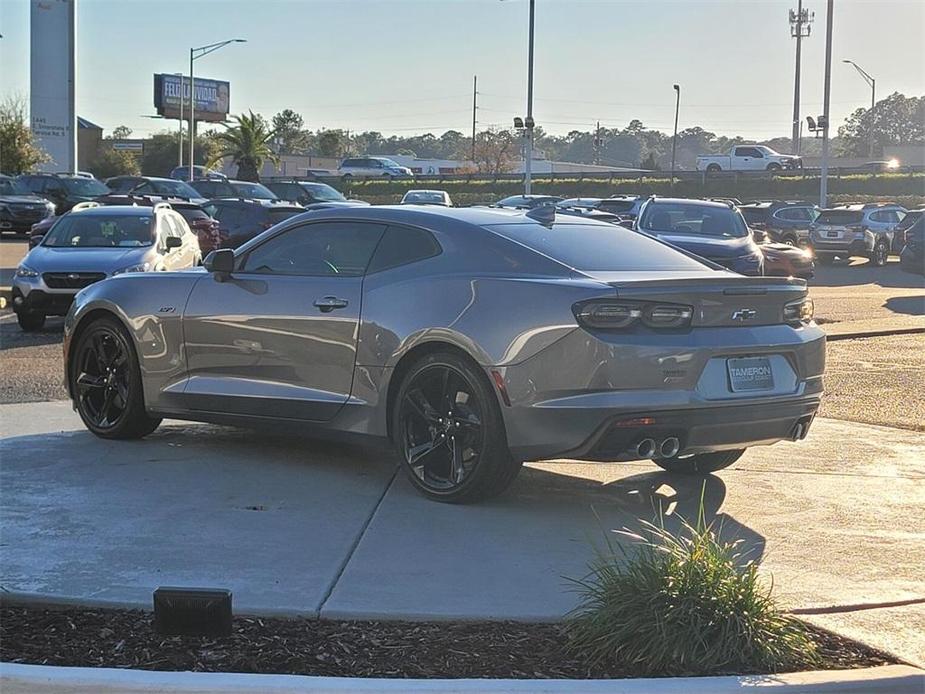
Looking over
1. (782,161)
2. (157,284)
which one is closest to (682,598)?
(157,284)

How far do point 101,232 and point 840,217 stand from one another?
79.1ft

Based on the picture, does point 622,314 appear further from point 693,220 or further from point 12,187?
point 12,187

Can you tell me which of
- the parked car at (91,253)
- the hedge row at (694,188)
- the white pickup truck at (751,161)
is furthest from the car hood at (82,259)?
the white pickup truck at (751,161)

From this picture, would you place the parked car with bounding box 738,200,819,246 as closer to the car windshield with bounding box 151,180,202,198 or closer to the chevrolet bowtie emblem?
the car windshield with bounding box 151,180,202,198

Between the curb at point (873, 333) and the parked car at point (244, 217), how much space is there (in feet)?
44.3

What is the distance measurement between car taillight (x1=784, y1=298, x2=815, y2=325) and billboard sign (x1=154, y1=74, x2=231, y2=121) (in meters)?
93.9

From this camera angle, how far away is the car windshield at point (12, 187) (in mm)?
40625

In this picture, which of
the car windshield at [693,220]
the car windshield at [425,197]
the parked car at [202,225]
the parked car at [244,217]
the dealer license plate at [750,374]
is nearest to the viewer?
the dealer license plate at [750,374]

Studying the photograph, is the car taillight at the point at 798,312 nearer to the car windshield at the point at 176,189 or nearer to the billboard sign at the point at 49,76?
the car windshield at the point at 176,189

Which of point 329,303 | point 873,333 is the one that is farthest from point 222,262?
point 873,333

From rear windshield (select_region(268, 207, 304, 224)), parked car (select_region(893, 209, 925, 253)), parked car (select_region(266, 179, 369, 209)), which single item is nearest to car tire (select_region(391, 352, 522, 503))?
rear windshield (select_region(268, 207, 304, 224))

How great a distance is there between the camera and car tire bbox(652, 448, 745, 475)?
7508 millimetres

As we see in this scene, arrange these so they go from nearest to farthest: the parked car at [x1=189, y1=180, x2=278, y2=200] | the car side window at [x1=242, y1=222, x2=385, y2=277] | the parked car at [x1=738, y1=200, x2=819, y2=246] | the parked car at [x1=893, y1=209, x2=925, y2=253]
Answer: the car side window at [x1=242, y1=222, x2=385, y2=277] → the parked car at [x1=893, y1=209, x2=925, y2=253] → the parked car at [x1=738, y1=200, x2=819, y2=246] → the parked car at [x1=189, y1=180, x2=278, y2=200]

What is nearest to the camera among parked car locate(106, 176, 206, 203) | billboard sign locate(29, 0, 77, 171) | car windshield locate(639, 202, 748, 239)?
car windshield locate(639, 202, 748, 239)
